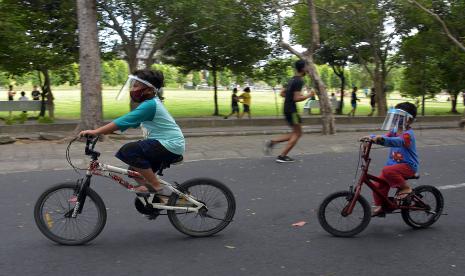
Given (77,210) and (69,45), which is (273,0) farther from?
(77,210)

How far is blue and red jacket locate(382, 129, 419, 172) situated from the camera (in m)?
5.12

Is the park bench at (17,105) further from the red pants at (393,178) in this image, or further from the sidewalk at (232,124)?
the red pants at (393,178)

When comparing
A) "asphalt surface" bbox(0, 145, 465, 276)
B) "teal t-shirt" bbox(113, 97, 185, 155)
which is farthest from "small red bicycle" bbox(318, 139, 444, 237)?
"teal t-shirt" bbox(113, 97, 185, 155)

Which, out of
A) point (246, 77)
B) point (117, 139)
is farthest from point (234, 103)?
point (117, 139)

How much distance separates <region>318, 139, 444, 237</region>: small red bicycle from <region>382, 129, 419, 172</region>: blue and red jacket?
0.24m

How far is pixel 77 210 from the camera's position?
16.0 feet

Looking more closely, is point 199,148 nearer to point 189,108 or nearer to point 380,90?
point 380,90

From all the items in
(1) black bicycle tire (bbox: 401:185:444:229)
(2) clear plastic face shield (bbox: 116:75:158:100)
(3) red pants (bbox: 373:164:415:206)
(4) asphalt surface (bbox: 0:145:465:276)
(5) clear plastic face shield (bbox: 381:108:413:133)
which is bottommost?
(4) asphalt surface (bbox: 0:145:465:276)

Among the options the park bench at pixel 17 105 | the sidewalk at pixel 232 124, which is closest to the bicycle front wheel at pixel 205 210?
the sidewalk at pixel 232 124

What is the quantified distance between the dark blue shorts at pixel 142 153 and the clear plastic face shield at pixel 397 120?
2.23 m

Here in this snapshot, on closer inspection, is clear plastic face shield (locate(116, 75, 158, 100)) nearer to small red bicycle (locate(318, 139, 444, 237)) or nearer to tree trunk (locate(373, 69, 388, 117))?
small red bicycle (locate(318, 139, 444, 237))

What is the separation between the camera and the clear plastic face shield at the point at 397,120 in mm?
5203

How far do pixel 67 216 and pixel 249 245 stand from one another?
1760 millimetres

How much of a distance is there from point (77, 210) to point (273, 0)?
12.5 metres
